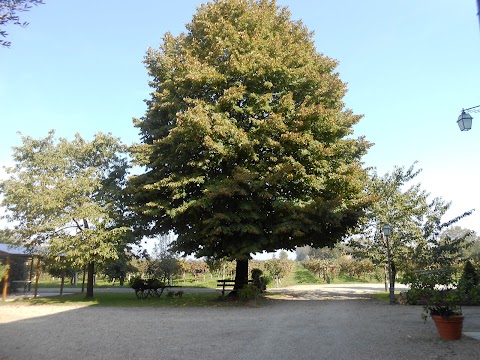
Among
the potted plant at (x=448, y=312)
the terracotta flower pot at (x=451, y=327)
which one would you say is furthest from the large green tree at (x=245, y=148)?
the terracotta flower pot at (x=451, y=327)

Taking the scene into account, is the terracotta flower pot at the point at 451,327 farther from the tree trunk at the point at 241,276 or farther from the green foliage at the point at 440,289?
the tree trunk at the point at 241,276

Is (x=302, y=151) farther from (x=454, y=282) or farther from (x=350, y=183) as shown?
(x=454, y=282)

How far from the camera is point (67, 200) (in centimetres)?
1814

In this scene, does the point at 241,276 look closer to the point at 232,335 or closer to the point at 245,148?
the point at 245,148

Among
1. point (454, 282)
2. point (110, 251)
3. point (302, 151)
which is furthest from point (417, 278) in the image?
point (110, 251)

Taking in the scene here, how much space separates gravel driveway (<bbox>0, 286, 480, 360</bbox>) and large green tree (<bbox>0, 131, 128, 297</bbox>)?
178 inches

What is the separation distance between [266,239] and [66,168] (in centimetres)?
1205

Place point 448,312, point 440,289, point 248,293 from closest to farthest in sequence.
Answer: point 448,312
point 440,289
point 248,293

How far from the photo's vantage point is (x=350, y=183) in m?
16.4

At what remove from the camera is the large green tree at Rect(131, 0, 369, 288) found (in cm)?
1522

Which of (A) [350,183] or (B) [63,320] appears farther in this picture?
(A) [350,183]

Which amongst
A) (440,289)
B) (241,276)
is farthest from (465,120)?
(241,276)

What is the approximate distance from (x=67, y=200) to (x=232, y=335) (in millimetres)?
13285

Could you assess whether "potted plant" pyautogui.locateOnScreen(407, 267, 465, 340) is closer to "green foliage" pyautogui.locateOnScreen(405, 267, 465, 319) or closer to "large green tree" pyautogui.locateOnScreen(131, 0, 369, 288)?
"green foliage" pyautogui.locateOnScreen(405, 267, 465, 319)
